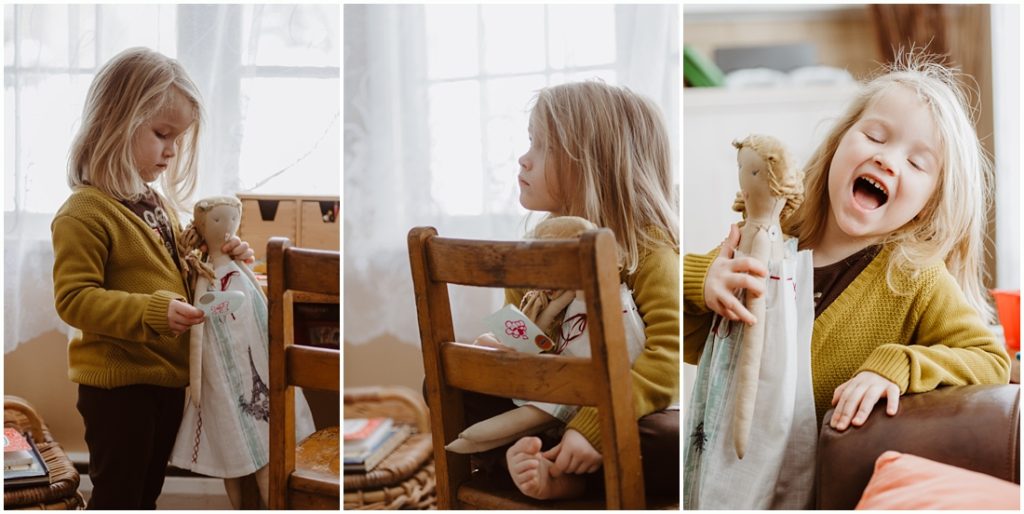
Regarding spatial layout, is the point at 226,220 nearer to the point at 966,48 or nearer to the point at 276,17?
the point at 276,17

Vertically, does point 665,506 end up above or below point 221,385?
below

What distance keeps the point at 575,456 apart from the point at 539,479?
0.08 meters

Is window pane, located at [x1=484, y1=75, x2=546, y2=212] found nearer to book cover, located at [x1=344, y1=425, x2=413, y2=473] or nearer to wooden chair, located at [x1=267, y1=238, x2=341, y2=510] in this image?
wooden chair, located at [x1=267, y1=238, x2=341, y2=510]

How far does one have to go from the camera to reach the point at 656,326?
168cm

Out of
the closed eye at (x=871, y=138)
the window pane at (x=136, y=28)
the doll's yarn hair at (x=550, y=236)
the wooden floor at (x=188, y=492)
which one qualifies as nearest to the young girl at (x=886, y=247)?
the closed eye at (x=871, y=138)

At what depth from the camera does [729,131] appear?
1.74m

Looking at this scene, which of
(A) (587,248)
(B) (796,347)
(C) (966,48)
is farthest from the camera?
(C) (966,48)

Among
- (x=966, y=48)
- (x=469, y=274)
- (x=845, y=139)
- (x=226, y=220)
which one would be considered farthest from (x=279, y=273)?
(x=966, y=48)

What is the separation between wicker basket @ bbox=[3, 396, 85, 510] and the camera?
5.70ft

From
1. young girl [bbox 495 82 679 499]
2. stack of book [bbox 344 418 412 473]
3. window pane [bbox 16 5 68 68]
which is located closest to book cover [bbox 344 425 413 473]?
stack of book [bbox 344 418 412 473]

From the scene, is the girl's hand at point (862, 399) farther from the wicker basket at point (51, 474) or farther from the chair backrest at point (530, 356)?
the wicker basket at point (51, 474)

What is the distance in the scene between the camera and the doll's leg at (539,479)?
1.63 meters

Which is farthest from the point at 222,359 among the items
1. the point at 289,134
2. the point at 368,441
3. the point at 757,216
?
the point at 757,216

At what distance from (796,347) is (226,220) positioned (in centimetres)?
107
